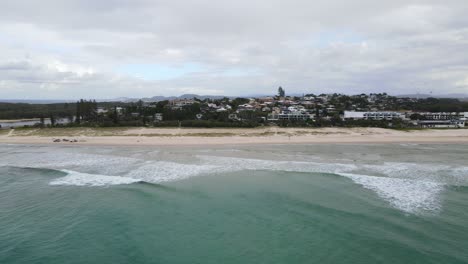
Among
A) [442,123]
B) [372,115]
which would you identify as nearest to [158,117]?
[372,115]

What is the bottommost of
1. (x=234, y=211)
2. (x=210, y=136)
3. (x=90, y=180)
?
(x=234, y=211)

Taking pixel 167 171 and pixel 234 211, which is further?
pixel 167 171

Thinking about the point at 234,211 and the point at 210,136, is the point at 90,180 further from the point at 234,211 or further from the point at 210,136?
the point at 210,136

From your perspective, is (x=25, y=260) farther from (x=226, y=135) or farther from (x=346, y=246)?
(x=226, y=135)

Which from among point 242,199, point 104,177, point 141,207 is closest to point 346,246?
point 242,199

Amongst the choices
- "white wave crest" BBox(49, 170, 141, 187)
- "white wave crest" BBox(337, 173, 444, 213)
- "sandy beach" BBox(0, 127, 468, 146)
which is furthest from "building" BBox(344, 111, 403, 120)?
"white wave crest" BBox(49, 170, 141, 187)

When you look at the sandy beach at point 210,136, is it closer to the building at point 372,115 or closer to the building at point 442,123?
the building at point 442,123

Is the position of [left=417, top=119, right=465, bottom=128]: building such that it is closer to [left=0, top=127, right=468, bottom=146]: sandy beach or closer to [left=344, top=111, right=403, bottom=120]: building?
[left=344, top=111, right=403, bottom=120]: building

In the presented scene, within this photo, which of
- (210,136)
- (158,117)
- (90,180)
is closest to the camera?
(90,180)

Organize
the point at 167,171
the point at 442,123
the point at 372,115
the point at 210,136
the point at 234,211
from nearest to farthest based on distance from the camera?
the point at 234,211
the point at 167,171
the point at 210,136
the point at 442,123
the point at 372,115
